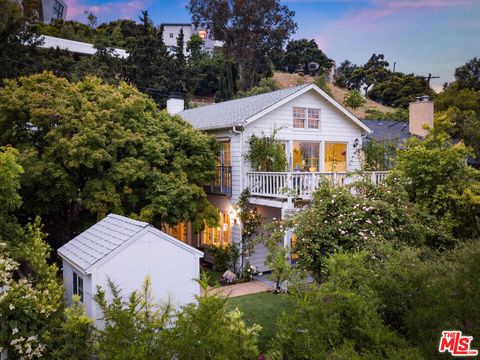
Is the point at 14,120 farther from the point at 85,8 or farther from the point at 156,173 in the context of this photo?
the point at 85,8

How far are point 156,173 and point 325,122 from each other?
27.0 feet

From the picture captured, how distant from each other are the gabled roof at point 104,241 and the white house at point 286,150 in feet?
20.9

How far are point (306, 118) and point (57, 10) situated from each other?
57279mm

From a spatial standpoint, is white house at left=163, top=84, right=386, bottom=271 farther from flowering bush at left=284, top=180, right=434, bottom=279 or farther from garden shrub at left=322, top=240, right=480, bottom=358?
garden shrub at left=322, top=240, right=480, bottom=358

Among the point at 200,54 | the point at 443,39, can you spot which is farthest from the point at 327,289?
the point at 200,54

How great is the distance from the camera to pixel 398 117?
42281 millimetres

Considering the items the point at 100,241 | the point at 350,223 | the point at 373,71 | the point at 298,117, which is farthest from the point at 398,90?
the point at 100,241

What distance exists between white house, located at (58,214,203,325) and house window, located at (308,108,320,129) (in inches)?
425

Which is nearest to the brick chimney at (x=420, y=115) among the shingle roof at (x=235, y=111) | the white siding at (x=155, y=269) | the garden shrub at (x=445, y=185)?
the shingle roof at (x=235, y=111)

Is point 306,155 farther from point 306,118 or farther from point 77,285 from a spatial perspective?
point 77,285

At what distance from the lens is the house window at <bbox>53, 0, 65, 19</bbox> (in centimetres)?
5945

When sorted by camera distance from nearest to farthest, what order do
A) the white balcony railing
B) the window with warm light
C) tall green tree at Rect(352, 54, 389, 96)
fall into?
the white balcony railing, the window with warm light, tall green tree at Rect(352, 54, 389, 96)

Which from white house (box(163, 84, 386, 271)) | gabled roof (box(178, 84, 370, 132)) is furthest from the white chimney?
white house (box(163, 84, 386, 271))

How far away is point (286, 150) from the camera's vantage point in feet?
56.2
